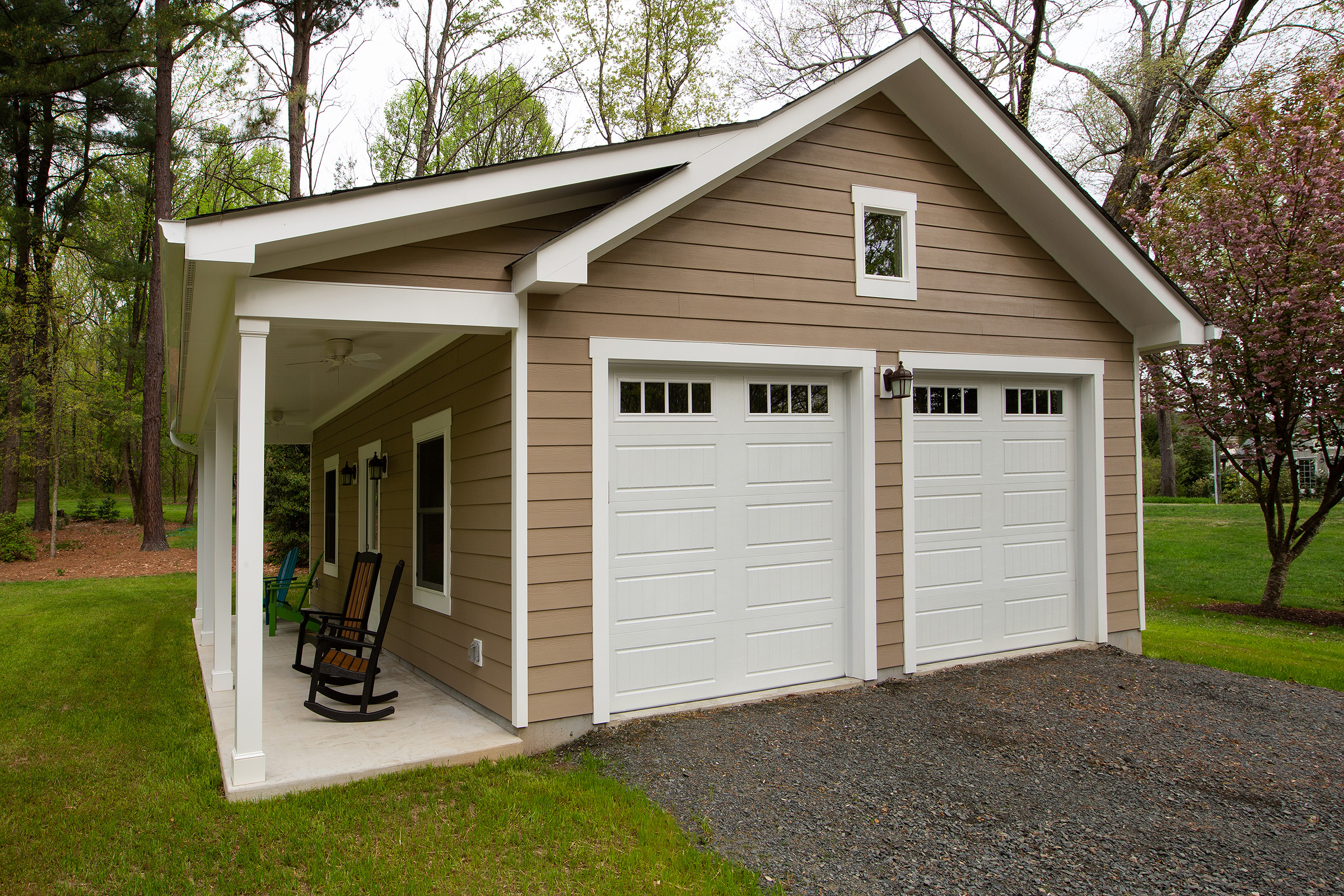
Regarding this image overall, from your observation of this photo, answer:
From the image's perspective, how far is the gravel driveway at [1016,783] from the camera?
10.5 ft

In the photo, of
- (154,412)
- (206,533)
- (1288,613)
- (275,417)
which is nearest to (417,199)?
(206,533)

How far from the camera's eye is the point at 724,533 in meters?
5.38

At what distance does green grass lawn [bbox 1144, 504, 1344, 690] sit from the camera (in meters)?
7.05

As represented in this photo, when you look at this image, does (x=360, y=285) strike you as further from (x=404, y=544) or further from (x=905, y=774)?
(x=905, y=774)

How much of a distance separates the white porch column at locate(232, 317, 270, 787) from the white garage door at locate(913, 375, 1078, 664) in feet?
14.1

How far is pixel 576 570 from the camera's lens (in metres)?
4.78

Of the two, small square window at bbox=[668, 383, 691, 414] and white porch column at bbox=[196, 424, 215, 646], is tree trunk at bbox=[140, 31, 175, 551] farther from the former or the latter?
small square window at bbox=[668, 383, 691, 414]

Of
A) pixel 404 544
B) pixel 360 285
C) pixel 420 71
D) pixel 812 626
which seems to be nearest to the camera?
pixel 360 285

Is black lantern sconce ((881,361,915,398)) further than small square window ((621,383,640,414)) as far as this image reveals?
Yes

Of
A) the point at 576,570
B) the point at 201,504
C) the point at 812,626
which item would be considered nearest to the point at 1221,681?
the point at 812,626

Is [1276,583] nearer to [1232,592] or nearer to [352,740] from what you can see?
[1232,592]

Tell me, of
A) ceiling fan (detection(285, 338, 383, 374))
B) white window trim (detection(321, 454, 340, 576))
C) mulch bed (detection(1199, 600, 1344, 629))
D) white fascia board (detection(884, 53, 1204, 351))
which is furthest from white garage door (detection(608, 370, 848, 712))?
mulch bed (detection(1199, 600, 1344, 629))

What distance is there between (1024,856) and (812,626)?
2447mm

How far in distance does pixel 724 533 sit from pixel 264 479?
278 centimetres
